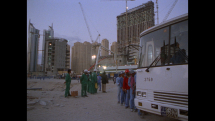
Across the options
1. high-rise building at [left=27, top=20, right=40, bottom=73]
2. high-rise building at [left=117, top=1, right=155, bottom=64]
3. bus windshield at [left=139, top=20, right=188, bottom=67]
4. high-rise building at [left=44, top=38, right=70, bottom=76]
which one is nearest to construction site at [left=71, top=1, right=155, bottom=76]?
high-rise building at [left=117, top=1, right=155, bottom=64]

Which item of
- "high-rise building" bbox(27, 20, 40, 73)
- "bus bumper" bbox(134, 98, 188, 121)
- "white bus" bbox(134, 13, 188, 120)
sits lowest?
"bus bumper" bbox(134, 98, 188, 121)

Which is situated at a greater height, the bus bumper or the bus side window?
the bus side window

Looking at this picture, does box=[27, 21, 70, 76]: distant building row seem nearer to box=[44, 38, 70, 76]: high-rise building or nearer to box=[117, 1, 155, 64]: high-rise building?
box=[44, 38, 70, 76]: high-rise building

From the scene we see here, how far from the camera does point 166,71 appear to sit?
11.8ft

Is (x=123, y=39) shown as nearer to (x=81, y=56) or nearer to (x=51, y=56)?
(x=81, y=56)

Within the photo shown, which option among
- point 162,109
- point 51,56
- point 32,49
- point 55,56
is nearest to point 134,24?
point 55,56

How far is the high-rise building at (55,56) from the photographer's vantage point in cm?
6638

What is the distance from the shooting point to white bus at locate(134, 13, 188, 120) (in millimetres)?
3263

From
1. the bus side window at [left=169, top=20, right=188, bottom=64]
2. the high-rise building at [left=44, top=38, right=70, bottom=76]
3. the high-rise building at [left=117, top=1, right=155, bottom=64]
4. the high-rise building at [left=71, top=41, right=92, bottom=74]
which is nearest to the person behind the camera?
the bus side window at [left=169, top=20, right=188, bottom=64]

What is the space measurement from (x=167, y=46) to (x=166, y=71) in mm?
669

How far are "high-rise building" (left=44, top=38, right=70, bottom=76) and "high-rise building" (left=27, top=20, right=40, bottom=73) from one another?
9.92 metres

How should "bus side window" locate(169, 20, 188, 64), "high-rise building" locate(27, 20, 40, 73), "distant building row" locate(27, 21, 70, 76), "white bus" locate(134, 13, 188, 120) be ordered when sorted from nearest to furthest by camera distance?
1. "white bus" locate(134, 13, 188, 120)
2. "bus side window" locate(169, 20, 188, 64)
3. "distant building row" locate(27, 21, 70, 76)
4. "high-rise building" locate(27, 20, 40, 73)

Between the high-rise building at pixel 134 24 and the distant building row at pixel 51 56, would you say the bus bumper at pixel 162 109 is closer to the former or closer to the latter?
the high-rise building at pixel 134 24
